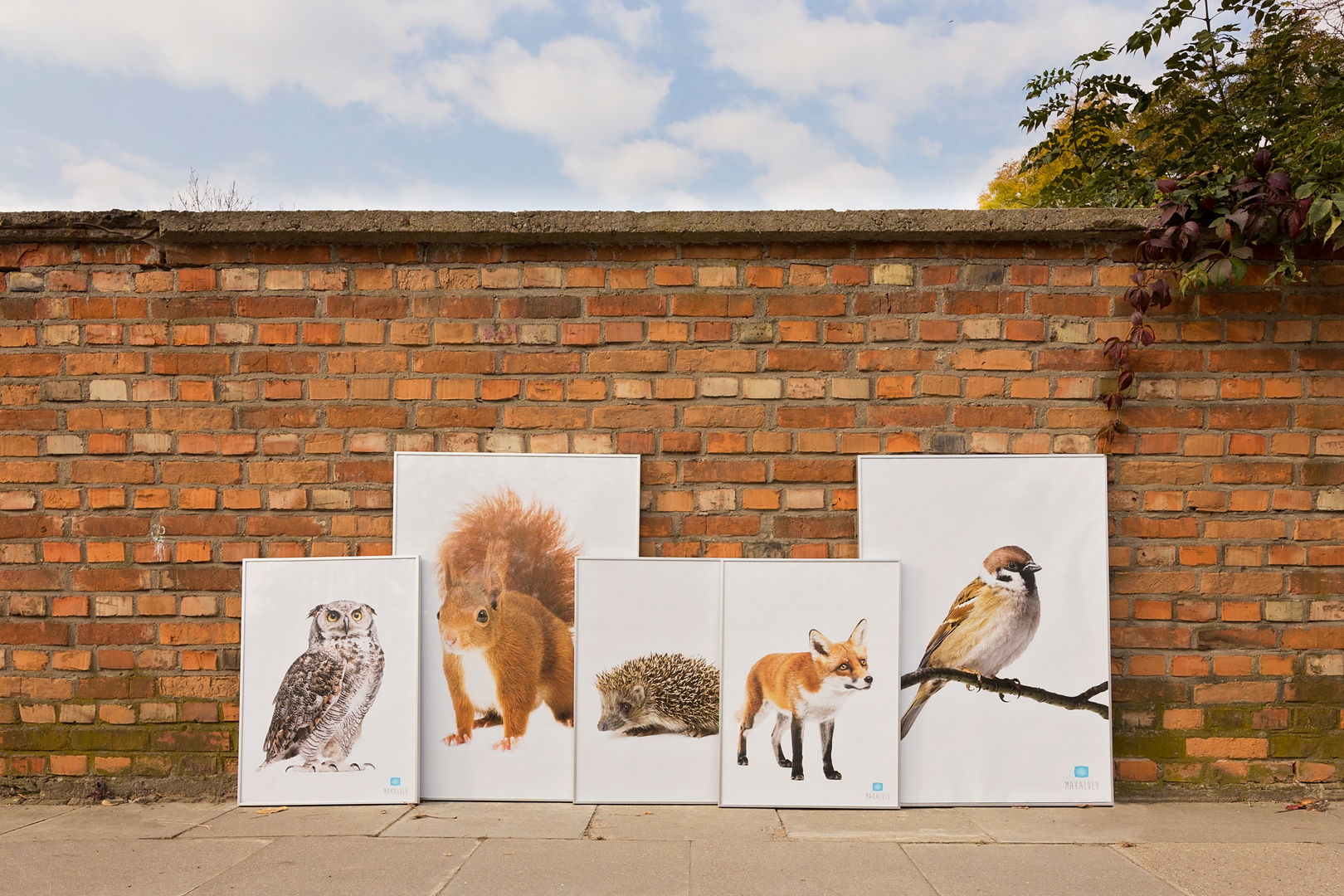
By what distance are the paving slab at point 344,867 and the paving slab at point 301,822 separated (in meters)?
0.06

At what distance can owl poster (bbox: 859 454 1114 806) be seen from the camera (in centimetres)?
304

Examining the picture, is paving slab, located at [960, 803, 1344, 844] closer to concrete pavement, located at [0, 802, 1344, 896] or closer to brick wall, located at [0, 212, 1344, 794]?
concrete pavement, located at [0, 802, 1344, 896]

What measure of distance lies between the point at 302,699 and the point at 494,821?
2.99 feet

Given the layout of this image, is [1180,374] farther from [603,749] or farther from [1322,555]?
[603,749]

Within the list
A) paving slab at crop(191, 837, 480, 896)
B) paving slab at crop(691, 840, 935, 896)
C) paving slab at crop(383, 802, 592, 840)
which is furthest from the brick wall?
paving slab at crop(691, 840, 935, 896)

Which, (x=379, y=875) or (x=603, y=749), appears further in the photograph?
(x=603, y=749)

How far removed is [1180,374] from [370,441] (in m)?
3.29

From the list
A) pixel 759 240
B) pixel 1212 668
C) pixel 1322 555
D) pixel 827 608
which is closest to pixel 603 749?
pixel 827 608

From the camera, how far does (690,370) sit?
3.18m

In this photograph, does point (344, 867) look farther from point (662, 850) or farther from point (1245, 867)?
point (1245, 867)

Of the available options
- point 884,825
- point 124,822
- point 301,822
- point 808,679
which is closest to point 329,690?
point 301,822

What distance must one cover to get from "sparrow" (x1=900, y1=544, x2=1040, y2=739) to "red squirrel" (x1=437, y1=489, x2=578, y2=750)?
4.73ft

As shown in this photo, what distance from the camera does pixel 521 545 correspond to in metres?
3.12

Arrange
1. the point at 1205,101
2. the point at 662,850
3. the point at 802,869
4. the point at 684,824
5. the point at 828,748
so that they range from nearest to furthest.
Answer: the point at 802,869 < the point at 662,850 < the point at 684,824 < the point at 828,748 < the point at 1205,101
